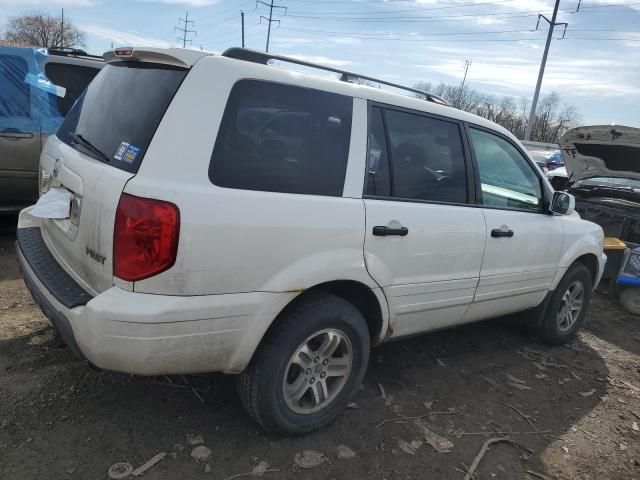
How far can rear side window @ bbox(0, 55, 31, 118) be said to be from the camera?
5656 millimetres

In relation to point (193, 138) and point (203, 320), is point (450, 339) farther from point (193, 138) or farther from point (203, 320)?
point (193, 138)

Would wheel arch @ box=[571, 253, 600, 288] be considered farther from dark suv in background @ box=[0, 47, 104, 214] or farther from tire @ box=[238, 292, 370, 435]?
dark suv in background @ box=[0, 47, 104, 214]

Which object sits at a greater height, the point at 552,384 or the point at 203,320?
the point at 203,320

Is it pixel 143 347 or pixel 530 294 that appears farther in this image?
pixel 530 294

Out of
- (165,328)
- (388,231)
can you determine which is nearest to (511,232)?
(388,231)

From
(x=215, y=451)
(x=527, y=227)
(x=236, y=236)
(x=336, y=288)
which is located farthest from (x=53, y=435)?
(x=527, y=227)

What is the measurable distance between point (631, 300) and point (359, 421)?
4.75 metres

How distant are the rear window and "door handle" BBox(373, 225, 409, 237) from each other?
1228mm

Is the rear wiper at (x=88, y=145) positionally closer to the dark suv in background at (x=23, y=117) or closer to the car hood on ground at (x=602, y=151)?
the dark suv in background at (x=23, y=117)

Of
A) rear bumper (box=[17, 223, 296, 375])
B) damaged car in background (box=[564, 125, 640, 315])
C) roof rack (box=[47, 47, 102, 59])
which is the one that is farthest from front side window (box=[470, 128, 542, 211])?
roof rack (box=[47, 47, 102, 59])

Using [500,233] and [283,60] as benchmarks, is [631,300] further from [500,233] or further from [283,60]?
[283,60]

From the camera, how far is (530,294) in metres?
4.13

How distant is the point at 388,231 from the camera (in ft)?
9.20

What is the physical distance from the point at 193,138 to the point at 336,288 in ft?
3.78
